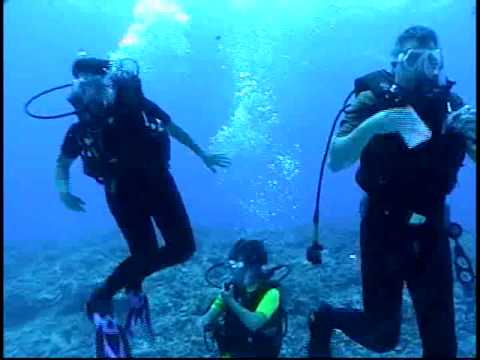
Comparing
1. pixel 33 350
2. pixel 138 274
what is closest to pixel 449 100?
pixel 138 274

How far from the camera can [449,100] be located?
12.7ft

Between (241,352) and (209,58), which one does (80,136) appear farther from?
(209,58)

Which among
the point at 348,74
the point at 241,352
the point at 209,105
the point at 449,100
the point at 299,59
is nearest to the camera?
the point at 449,100

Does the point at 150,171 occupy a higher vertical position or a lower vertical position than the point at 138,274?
higher

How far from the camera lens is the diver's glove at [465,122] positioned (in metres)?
3.46

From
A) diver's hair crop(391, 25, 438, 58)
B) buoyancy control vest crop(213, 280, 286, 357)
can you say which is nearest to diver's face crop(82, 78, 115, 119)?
buoyancy control vest crop(213, 280, 286, 357)

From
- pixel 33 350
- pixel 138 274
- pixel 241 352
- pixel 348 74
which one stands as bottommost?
pixel 33 350

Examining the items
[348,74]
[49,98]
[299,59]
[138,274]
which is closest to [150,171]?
[138,274]

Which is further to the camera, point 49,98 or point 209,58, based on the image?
point 49,98

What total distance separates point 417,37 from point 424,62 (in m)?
0.31

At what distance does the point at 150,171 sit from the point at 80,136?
2.31 feet

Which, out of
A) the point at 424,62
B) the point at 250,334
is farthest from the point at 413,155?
the point at 250,334

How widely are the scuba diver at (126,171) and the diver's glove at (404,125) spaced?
206cm

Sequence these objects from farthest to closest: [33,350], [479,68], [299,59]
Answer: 1. [299,59]
2. [33,350]
3. [479,68]
